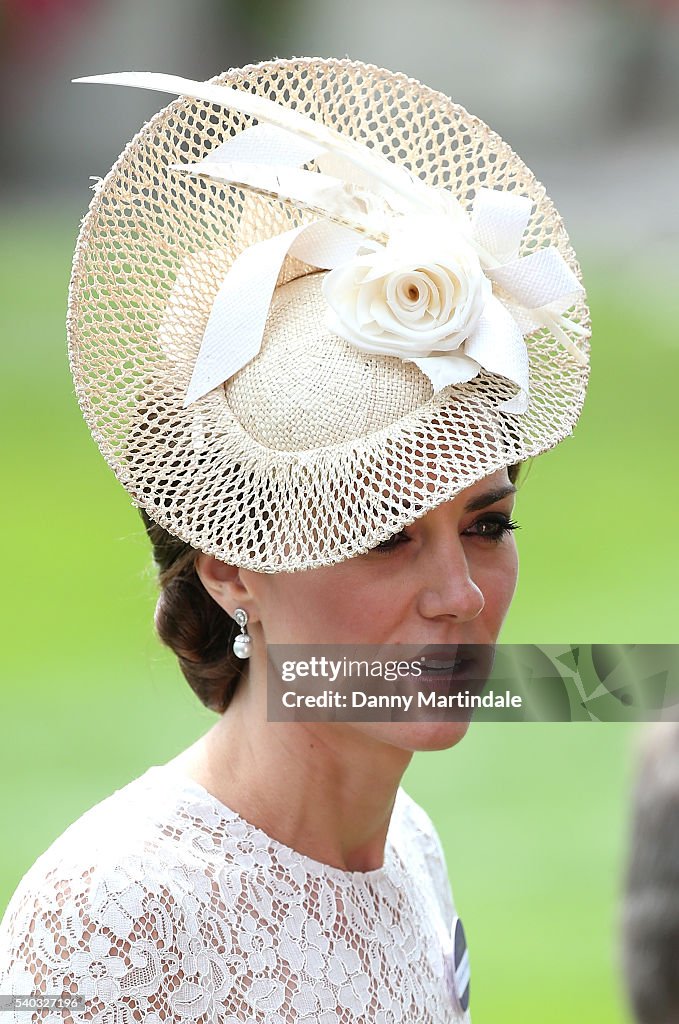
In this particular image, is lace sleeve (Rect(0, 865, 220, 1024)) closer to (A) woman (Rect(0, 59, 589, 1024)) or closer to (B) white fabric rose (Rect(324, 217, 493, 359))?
(A) woman (Rect(0, 59, 589, 1024))

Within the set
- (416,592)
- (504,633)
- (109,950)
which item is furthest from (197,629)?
(504,633)

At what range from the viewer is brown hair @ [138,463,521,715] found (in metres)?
2.05

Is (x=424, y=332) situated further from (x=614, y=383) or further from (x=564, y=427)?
(x=614, y=383)

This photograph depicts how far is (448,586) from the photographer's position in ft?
5.89

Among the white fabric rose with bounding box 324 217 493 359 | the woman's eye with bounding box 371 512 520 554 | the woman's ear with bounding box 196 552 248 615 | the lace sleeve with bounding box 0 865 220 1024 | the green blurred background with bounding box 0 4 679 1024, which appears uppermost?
the green blurred background with bounding box 0 4 679 1024

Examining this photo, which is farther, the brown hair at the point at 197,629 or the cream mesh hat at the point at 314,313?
the brown hair at the point at 197,629

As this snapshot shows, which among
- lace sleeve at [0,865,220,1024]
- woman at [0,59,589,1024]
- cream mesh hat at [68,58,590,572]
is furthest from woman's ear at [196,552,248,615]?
lace sleeve at [0,865,220,1024]

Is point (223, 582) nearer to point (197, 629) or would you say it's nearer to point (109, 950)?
point (197, 629)

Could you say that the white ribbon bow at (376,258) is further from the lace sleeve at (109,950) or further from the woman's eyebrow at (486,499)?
the lace sleeve at (109,950)

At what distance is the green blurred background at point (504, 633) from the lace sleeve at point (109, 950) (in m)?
0.55

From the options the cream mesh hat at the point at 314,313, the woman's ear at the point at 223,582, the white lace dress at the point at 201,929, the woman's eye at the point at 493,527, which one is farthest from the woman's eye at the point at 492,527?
the white lace dress at the point at 201,929

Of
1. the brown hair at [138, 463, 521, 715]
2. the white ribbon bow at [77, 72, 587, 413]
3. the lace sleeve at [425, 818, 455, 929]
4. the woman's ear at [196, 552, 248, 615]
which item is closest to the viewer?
the white ribbon bow at [77, 72, 587, 413]

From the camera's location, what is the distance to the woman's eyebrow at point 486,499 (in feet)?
6.01

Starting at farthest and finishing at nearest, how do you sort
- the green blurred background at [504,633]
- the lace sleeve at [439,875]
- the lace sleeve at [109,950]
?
the green blurred background at [504,633] → the lace sleeve at [439,875] → the lace sleeve at [109,950]
